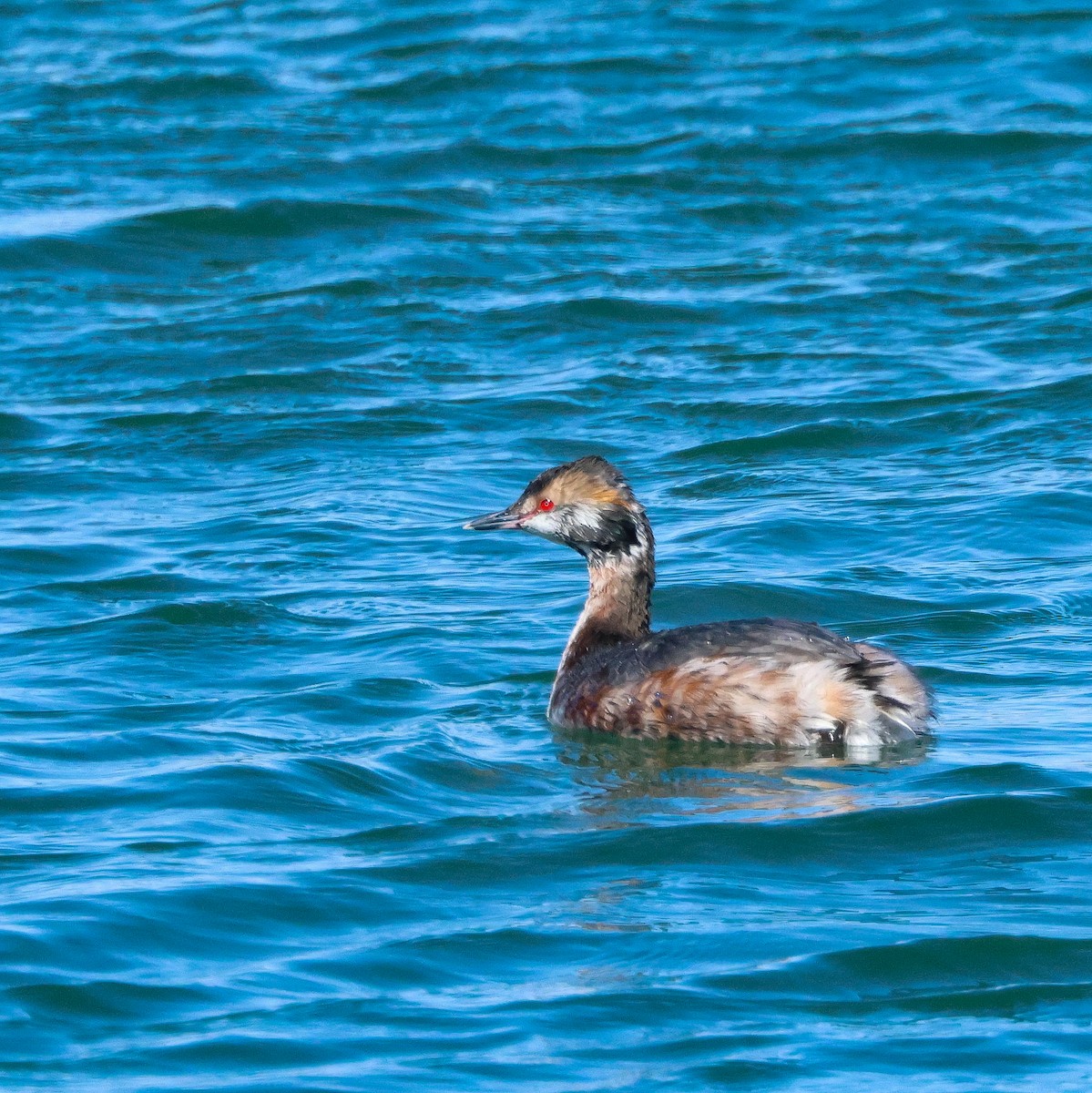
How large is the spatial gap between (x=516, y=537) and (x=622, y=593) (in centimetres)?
220

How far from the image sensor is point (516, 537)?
1033cm

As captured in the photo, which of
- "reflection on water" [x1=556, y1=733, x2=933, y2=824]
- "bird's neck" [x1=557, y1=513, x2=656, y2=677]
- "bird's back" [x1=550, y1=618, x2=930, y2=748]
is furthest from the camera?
"bird's neck" [x1=557, y1=513, x2=656, y2=677]

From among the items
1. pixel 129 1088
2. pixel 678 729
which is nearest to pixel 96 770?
pixel 678 729

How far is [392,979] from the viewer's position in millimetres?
5258

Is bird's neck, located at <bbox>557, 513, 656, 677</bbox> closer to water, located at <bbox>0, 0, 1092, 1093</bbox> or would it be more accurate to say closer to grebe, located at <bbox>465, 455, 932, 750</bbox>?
grebe, located at <bbox>465, 455, 932, 750</bbox>

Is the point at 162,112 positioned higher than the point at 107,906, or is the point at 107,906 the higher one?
the point at 162,112

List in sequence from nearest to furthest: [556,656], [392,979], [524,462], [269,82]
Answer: [392,979]
[556,656]
[524,462]
[269,82]

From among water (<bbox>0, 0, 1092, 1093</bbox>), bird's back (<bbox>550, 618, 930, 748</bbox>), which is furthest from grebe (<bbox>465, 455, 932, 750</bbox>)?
water (<bbox>0, 0, 1092, 1093</bbox>)

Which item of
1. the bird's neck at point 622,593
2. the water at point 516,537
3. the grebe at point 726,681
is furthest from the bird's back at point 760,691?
the bird's neck at point 622,593

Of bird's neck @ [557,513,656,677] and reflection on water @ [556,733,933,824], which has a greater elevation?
bird's neck @ [557,513,656,677]

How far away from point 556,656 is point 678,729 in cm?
117

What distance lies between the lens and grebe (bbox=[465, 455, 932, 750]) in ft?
23.1

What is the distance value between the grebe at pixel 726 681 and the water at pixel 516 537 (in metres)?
0.13

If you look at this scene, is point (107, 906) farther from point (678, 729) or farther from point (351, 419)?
point (351, 419)
